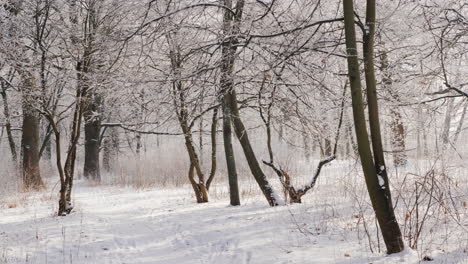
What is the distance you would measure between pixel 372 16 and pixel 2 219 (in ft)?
20.8

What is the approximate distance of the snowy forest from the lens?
3904 mm

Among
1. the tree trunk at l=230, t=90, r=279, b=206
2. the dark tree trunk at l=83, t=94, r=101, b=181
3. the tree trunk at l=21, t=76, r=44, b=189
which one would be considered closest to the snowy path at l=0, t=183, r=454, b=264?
the tree trunk at l=230, t=90, r=279, b=206

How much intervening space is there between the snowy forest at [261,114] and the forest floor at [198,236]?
3cm

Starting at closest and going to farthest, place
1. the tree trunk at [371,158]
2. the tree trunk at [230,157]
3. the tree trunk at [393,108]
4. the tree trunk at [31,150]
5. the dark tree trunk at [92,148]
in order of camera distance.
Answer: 1. the tree trunk at [371,158]
2. the tree trunk at [393,108]
3. the tree trunk at [230,157]
4. the tree trunk at [31,150]
5. the dark tree trunk at [92,148]

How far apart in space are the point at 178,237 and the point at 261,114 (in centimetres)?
262

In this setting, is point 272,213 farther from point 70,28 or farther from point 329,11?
point 70,28

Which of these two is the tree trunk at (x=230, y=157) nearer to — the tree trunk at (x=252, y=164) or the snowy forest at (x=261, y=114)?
the snowy forest at (x=261, y=114)

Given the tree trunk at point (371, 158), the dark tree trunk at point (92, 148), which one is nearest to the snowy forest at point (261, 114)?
the tree trunk at point (371, 158)

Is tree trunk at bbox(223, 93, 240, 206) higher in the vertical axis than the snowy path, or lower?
higher

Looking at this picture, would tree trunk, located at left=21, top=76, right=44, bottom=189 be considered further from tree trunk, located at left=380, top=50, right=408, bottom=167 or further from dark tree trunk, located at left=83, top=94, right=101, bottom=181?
tree trunk, located at left=380, top=50, right=408, bottom=167

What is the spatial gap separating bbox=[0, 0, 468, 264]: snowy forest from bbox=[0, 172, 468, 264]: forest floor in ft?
0.09

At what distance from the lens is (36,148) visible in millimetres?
12156

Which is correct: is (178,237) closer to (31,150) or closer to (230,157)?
(230,157)

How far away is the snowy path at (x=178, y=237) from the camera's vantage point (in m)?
4.14
